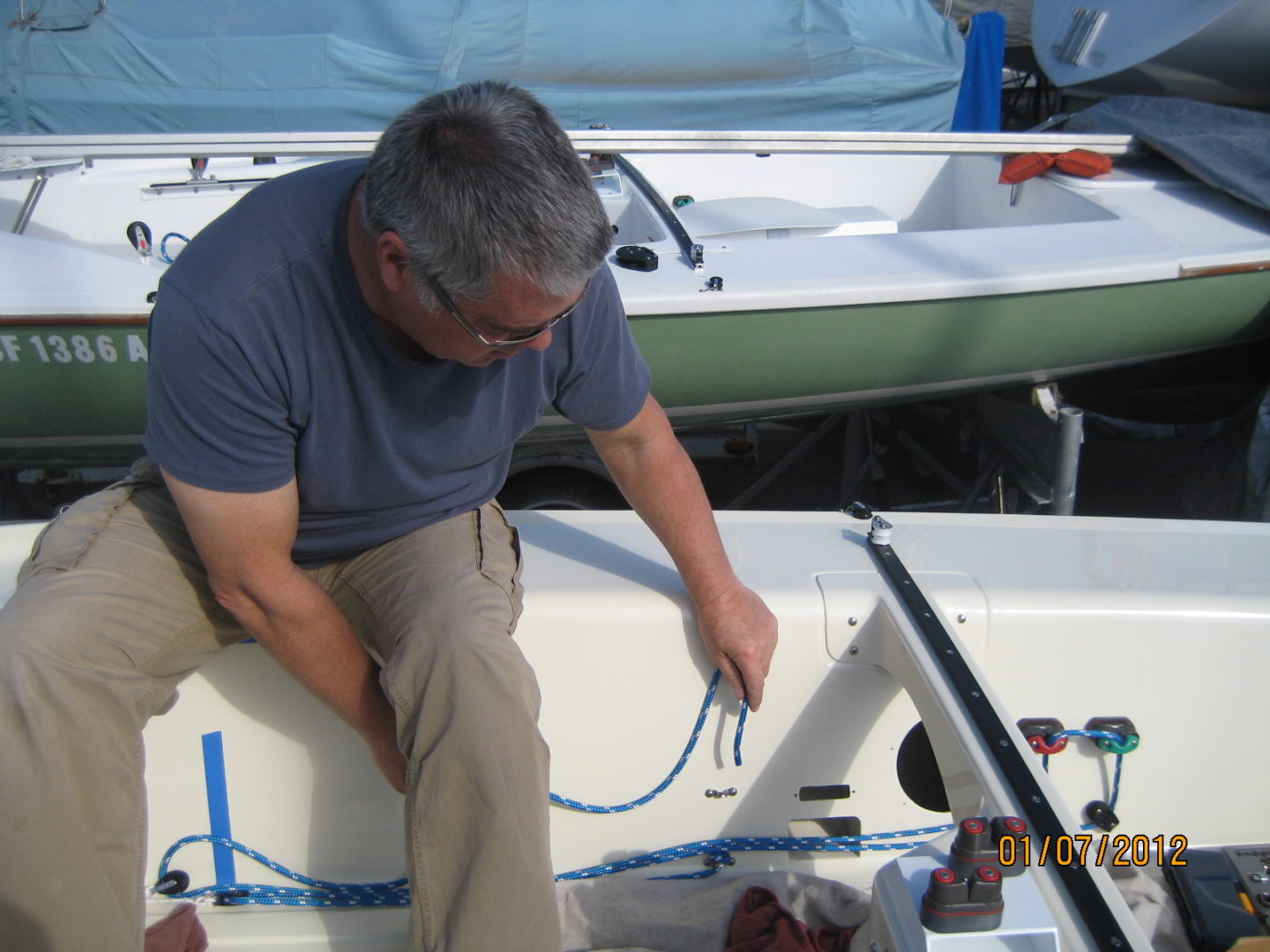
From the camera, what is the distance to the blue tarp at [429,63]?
382cm

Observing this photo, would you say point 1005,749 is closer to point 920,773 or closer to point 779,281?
point 920,773

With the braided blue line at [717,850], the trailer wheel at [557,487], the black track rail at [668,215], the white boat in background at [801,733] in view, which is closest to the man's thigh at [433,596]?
the white boat in background at [801,733]

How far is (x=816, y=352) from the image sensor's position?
260cm

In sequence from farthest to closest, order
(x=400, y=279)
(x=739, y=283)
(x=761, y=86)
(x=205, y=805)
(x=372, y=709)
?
(x=761, y=86) → (x=739, y=283) → (x=205, y=805) → (x=372, y=709) → (x=400, y=279)

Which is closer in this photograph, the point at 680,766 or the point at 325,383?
the point at 325,383

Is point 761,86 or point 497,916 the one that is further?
point 761,86

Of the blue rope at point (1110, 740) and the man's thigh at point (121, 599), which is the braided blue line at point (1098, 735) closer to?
the blue rope at point (1110, 740)

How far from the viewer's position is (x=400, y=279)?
3.34 feet

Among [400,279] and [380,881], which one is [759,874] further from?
[400,279]

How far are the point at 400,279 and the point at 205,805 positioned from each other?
91 centimetres

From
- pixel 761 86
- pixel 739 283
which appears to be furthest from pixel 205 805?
pixel 761 86

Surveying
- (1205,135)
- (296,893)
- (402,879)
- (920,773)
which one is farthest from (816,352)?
(296,893)

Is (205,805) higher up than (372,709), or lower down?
lower down

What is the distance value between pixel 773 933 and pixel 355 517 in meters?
0.82
